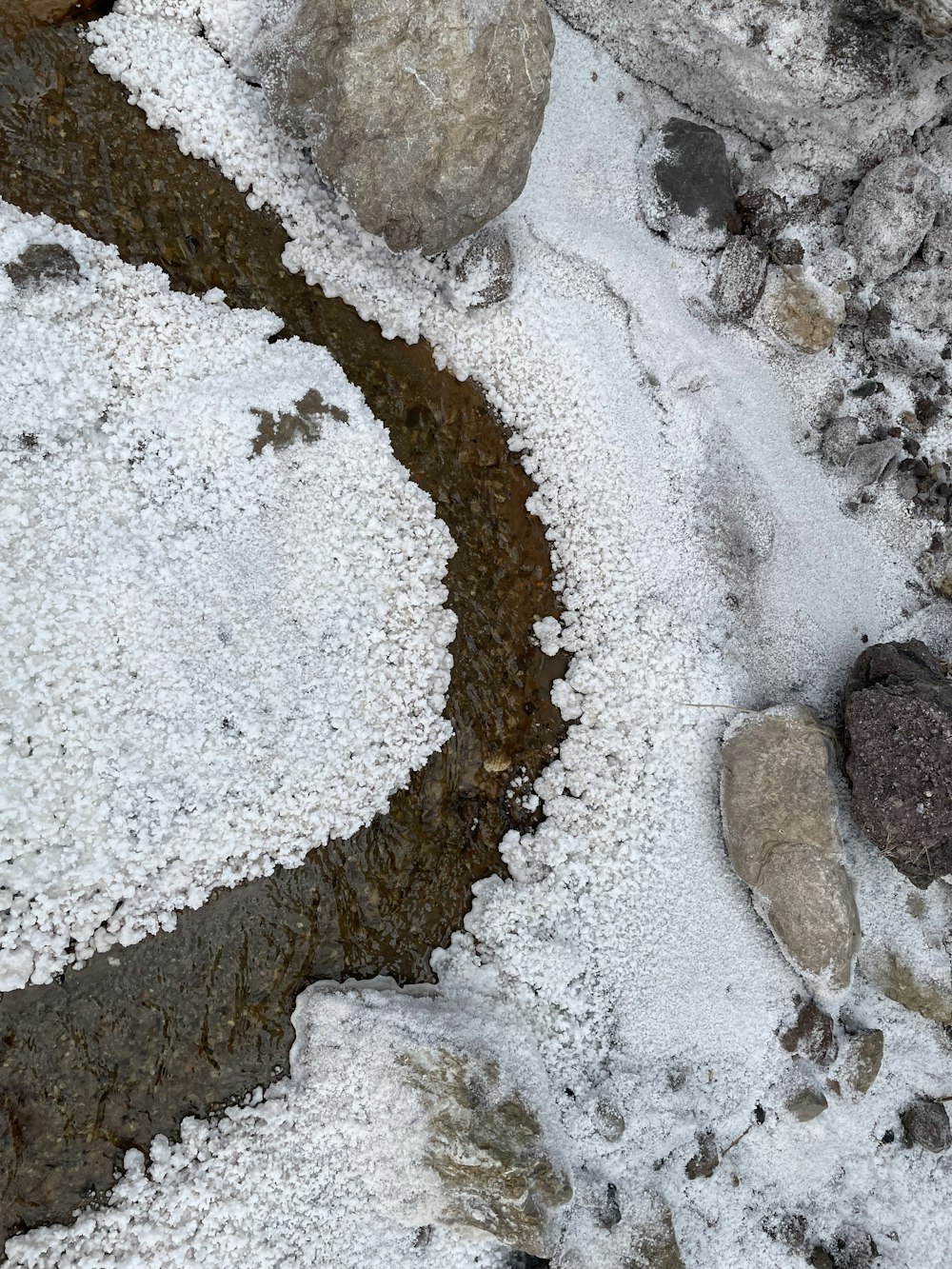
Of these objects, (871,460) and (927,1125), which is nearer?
(927,1125)

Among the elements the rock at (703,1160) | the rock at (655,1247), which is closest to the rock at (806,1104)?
the rock at (703,1160)

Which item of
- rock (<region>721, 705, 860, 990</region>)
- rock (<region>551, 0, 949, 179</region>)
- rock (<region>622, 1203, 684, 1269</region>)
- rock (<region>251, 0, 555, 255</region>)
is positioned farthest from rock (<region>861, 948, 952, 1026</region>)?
rock (<region>251, 0, 555, 255</region>)

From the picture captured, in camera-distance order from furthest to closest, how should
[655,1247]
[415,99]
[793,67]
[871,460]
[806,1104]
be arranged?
1. [871,460]
2. [806,1104]
3. [793,67]
4. [655,1247]
5. [415,99]

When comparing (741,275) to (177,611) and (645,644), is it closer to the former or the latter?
(645,644)

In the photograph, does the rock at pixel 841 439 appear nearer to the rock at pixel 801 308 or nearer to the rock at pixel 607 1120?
the rock at pixel 801 308

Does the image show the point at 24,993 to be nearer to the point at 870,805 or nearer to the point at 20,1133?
the point at 20,1133

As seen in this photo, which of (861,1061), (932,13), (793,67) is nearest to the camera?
(932,13)

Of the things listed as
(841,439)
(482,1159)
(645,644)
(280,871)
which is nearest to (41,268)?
(280,871)

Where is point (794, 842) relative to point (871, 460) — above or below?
below
